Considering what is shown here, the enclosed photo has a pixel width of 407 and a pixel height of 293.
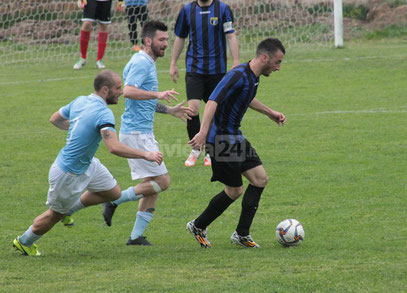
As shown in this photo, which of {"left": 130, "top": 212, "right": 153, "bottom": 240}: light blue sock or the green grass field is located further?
{"left": 130, "top": 212, "right": 153, "bottom": 240}: light blue sock

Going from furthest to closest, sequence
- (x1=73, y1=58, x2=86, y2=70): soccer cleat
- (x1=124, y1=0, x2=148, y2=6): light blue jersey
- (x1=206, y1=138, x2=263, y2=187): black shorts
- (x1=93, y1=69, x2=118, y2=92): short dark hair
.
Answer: (x1=124, y1=0, x2=148, y2=6): light blue jersey → (x1=73, y1=58, x2=86, y2=70): soccer cleat → (x1=206, y1=138, x2=263, y2=187): black shorts → (x1=93, y1=69, x2=118, y2=92): short dark hair

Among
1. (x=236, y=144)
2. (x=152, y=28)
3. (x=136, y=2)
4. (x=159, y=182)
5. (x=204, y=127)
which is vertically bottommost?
(x=159, y=182)

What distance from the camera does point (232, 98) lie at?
265 inches

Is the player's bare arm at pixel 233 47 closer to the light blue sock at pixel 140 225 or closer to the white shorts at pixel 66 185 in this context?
the light blue sock at pixel 140 225

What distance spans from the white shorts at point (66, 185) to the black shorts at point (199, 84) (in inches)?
139

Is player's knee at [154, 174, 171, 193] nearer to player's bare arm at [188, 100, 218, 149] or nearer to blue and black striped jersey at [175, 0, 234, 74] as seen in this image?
player's bare arm at [188, 100, 218, 149]

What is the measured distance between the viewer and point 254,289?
5.13 metres

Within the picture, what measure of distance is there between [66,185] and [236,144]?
1.61 meters

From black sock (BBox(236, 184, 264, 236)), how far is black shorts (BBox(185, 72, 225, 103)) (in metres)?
3.25

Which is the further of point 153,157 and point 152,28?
point 152,28

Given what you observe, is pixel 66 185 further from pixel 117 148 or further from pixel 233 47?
pixel 233 47

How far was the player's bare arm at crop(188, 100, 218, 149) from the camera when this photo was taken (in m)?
6.40

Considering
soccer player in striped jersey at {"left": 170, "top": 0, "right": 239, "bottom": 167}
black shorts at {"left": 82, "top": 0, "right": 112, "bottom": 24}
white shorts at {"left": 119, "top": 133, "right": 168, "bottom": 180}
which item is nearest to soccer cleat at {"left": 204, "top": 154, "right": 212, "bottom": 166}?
soccer player in striped jersey at {"left": 170, "top": 0, "right": 239, "bottom": 167}

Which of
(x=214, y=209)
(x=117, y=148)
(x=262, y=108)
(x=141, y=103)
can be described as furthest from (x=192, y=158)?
(x=117, y=148)
